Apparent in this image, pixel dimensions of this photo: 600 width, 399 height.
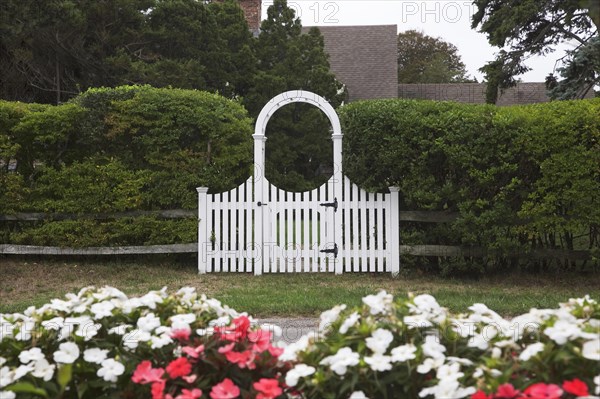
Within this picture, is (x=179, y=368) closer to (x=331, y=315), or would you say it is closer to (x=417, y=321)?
(x=331, y=315)

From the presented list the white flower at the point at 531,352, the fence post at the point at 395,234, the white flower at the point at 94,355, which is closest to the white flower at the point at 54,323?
the white flower at the point at 94,355

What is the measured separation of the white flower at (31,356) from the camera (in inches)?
90.0

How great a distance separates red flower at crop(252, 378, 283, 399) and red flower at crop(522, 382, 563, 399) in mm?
807

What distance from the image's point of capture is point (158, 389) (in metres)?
2.14

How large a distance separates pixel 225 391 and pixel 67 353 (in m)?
0.63

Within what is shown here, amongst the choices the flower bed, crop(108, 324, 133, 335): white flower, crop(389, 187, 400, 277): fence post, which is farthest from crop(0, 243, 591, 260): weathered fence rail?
crop(108, 324, 133, 335): white flower

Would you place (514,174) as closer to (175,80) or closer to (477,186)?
(477,186)

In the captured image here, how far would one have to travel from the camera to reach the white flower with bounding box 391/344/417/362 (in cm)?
216

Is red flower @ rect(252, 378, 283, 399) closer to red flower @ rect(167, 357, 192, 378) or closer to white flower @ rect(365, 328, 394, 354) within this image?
red flower @ rect(167, 357, 192, 378)

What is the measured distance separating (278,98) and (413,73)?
28911mm

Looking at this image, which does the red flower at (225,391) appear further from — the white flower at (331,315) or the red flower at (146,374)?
the white flower at (331,315)

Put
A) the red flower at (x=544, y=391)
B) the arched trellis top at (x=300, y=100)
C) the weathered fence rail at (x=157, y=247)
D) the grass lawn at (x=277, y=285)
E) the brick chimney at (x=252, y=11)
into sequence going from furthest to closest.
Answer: the brick chimney at (x=252, y=11)
the arched trellis top at (x=300, y=100)
the weathered fence rail at (x=157, y=247)
the grass lawn at (x=277, y=285)
the red flower at (x=544, y=391)

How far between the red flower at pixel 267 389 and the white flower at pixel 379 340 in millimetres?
350

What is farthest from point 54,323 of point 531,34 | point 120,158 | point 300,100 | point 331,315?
point 531,34
